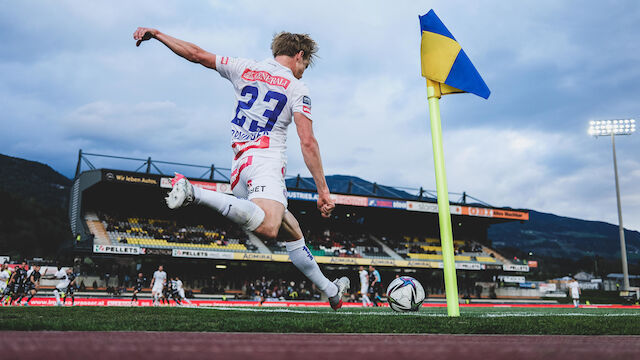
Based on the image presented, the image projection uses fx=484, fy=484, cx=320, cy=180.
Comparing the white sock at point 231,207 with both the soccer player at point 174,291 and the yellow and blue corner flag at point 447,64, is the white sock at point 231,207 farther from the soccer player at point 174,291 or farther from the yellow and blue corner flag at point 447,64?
the soccer player at point 174,291

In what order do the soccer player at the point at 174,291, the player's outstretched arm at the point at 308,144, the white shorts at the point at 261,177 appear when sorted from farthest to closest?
the soccer player at the point at 174,291 → the player's outstretched arm at the point at 308,144 → the white shorts at the point at 261,177

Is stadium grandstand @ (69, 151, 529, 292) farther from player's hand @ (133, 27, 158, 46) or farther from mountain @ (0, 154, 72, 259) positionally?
player's hand @ (133, 27, 158, 46)

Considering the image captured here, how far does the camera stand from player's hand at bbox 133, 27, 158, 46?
12.4 ft

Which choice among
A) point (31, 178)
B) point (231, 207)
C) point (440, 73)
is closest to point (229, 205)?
point (231, 207)

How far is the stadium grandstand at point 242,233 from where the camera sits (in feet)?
90.7

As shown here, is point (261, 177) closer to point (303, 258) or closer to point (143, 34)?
point (303, 258)

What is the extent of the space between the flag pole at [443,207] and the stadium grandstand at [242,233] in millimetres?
22874

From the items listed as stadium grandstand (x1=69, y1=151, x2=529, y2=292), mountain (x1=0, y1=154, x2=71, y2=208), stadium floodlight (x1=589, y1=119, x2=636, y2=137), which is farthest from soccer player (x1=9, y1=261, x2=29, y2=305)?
mountain (x1=0, y1=154, x2=71, y2=208)

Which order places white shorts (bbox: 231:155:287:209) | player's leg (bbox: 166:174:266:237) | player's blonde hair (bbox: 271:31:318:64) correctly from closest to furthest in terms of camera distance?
1. player's leg (bbox: 166:174:266:237)
2. white shorts (bbox: 231:155:287:209)
3. player's blonde hair (bbox: 271:31:318:64)

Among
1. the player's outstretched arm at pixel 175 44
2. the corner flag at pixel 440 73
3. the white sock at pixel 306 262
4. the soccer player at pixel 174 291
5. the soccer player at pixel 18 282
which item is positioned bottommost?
the soccer player at pixel 174 291

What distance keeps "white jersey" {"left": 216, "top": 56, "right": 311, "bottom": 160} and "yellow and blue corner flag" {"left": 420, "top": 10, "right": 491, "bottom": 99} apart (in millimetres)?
2648

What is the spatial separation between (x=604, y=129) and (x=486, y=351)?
40788mm

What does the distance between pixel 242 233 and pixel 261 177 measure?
1107 inches

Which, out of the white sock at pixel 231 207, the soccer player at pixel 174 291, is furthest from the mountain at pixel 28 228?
the white sock at pixel 231 207
